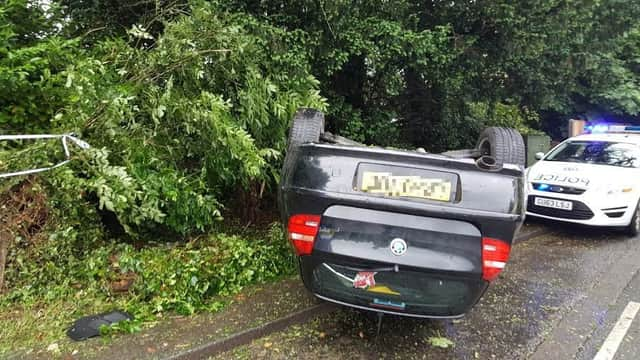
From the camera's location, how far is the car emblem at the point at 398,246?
2.37 meters

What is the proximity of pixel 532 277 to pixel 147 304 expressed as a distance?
12.7 ft

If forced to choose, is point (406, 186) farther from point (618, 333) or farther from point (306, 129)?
point (618, 333)

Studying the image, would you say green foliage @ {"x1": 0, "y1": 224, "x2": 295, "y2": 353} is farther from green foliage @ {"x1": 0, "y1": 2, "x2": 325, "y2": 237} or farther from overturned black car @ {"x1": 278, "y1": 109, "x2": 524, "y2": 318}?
overturned black car @ {"x1": 278, "y1": 109, "x2": 524, "y2": 318}

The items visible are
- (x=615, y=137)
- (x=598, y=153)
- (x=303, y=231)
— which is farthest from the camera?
(x=615, y=137)

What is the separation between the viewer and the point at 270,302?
11.4 feet

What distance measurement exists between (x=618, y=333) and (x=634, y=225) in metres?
3.46

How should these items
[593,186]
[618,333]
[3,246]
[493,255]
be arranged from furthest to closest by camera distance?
[593,186] → [618,333] → [3,246] → [493,255]

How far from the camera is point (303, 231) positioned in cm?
248

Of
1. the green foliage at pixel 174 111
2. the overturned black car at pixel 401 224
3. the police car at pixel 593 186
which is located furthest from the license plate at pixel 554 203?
the overturned black car at pixel 401 224

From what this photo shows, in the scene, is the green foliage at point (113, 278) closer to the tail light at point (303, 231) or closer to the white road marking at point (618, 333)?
the tail light at point (303, 231)

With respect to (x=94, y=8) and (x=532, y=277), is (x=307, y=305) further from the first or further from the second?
(x=94, y=8)

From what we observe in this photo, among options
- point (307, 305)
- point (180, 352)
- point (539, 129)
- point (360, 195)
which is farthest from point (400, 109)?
point (539, 129)

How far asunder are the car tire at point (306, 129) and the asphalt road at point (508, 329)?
Answer: 149 centimetres

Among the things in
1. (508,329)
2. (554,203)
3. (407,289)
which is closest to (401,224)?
(407,289)
